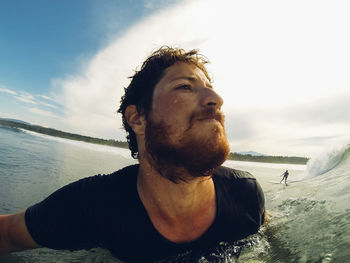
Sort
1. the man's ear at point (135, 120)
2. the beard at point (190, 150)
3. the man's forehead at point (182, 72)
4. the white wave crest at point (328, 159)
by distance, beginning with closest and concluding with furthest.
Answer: the beard at point (190, 150) → the man's forehead at point (182, 72) → the man's ear at point (135, 120) → the white wave crest at point (328, 159)

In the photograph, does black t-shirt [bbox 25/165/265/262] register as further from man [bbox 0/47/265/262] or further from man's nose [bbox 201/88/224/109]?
man's nose [bbox 201/88/224/109]

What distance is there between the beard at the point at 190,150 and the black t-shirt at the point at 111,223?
48 cm

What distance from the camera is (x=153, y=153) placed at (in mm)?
2027

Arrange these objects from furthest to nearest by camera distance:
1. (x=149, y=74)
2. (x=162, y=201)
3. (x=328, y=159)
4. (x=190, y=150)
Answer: (x=328, y=159) < (x=149, y=74) < (x=162, y=201) < (x=190, y=150)

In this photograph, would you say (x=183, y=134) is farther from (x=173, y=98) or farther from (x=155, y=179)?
(x=155, y=179)

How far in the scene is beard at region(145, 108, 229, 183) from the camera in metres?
1.79

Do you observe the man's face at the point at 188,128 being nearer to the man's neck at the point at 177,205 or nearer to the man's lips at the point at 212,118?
the man's lips at the point at 212,118

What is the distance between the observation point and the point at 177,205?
206 centimetres

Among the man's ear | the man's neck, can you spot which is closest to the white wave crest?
the man's neck

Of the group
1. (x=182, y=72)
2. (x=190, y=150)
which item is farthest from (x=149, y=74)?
(x=190, y=150)

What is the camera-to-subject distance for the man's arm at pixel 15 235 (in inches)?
71.4

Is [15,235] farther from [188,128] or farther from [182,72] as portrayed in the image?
[182,72]

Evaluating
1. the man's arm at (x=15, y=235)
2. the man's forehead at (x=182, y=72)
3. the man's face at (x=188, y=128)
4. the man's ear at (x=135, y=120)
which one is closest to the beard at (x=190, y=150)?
the man's face at (x=188, y=128)

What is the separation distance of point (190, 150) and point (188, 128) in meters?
0.20
